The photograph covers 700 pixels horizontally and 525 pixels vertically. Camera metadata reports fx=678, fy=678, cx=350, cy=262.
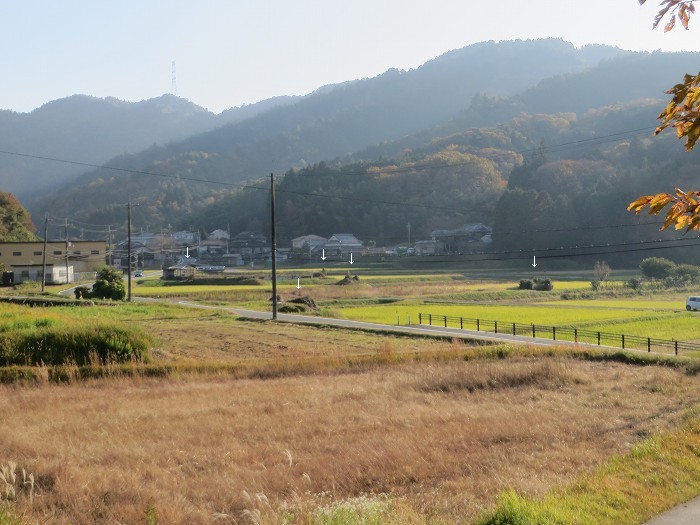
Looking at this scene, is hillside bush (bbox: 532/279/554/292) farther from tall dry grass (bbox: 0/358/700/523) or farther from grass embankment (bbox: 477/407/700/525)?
grass embankment (bbox: 477/407/700/525)

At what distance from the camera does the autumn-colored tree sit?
150 inches

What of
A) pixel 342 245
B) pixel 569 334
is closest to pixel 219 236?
pixel 342 245

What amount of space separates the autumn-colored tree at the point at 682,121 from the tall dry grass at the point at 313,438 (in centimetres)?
392

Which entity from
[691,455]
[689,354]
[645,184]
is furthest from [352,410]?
[645,184]

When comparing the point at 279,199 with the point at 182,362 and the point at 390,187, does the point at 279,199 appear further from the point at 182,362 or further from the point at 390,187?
the point at 182,362

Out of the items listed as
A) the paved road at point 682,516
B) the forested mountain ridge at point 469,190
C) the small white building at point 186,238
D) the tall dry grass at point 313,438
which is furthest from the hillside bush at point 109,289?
the small white building at point 186,238

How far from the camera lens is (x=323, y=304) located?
157 feet

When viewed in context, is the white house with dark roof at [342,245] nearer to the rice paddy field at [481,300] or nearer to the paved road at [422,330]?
the rice paddy field at [481,300]

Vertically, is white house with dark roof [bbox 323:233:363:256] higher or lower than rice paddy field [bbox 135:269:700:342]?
higher

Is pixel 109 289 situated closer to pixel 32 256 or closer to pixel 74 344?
pixel 32 256

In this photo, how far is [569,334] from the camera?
2925cm

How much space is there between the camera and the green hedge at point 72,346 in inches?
765

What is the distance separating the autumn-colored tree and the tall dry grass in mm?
3924

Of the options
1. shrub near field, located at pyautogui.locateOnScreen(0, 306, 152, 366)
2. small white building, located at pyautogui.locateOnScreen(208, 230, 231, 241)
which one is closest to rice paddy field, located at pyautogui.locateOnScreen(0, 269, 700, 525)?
shrub near field, located at pyautogui.locateOnScreen(0, 306, 152, 366)
